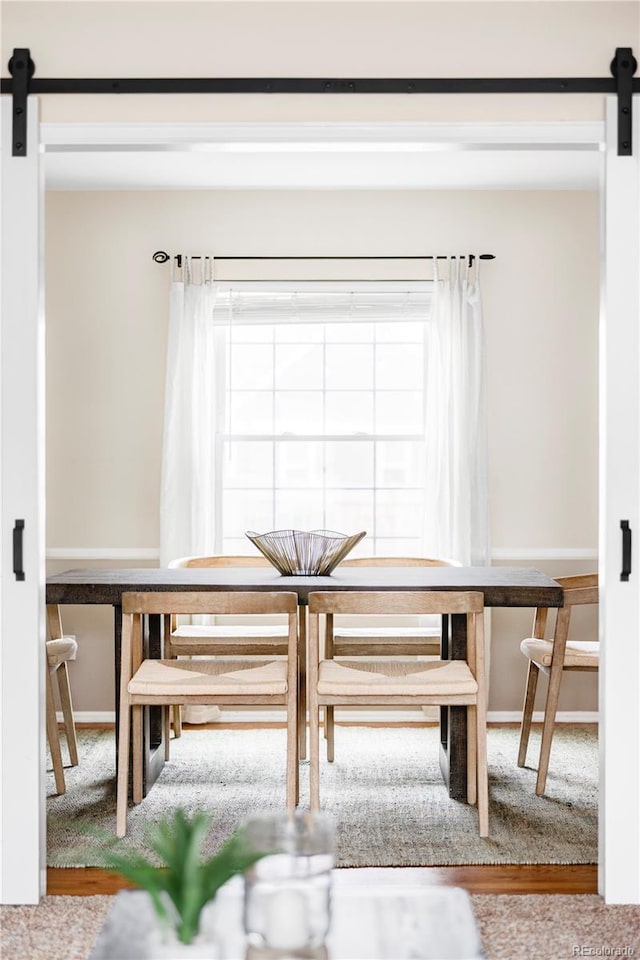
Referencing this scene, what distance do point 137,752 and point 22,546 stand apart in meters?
1.21

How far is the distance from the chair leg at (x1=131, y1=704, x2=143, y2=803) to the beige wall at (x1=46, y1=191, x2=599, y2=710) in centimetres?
135

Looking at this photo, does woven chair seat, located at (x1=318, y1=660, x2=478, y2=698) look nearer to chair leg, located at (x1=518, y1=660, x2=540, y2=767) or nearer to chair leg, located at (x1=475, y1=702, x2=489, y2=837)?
chair leg, located at (x1=475, y1=702, x2=489, y2=837)

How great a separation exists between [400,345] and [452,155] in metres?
1.05

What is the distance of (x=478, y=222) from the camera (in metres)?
4.70

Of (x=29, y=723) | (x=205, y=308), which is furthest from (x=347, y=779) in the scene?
(x=205, y=308)

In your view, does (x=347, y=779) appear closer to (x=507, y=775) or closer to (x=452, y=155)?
(x=507, y=775)

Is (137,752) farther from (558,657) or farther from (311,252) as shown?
(311,252)

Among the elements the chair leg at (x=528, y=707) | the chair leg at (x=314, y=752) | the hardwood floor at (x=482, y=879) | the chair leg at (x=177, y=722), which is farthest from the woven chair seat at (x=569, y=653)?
the chair leg at (x=177, y=722)

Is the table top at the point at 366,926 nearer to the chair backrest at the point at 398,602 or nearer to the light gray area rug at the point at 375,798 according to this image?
the light gray area rug at the point at 375,798

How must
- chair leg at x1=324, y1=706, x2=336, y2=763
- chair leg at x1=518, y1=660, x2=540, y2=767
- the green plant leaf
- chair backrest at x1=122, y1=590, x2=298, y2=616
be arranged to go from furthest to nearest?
chair leg at x1=324, y1=706, x2=336, y2=763 → chair leg at x1=518, y1=660, x2=540, y2=767 → chair backrest at x1=122, y1=590, x2=298, y2=616 → the green plant leaf

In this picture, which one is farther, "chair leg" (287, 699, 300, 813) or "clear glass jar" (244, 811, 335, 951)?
"chair leg" (287, 699, 300, 813)

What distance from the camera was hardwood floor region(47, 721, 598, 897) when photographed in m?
2.67

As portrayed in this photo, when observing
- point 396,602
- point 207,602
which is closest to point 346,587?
point 396,602

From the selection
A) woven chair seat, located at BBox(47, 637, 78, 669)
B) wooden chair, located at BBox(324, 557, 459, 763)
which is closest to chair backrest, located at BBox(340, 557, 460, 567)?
wooden chair, located at BBox(324, 557, 459, 763)
